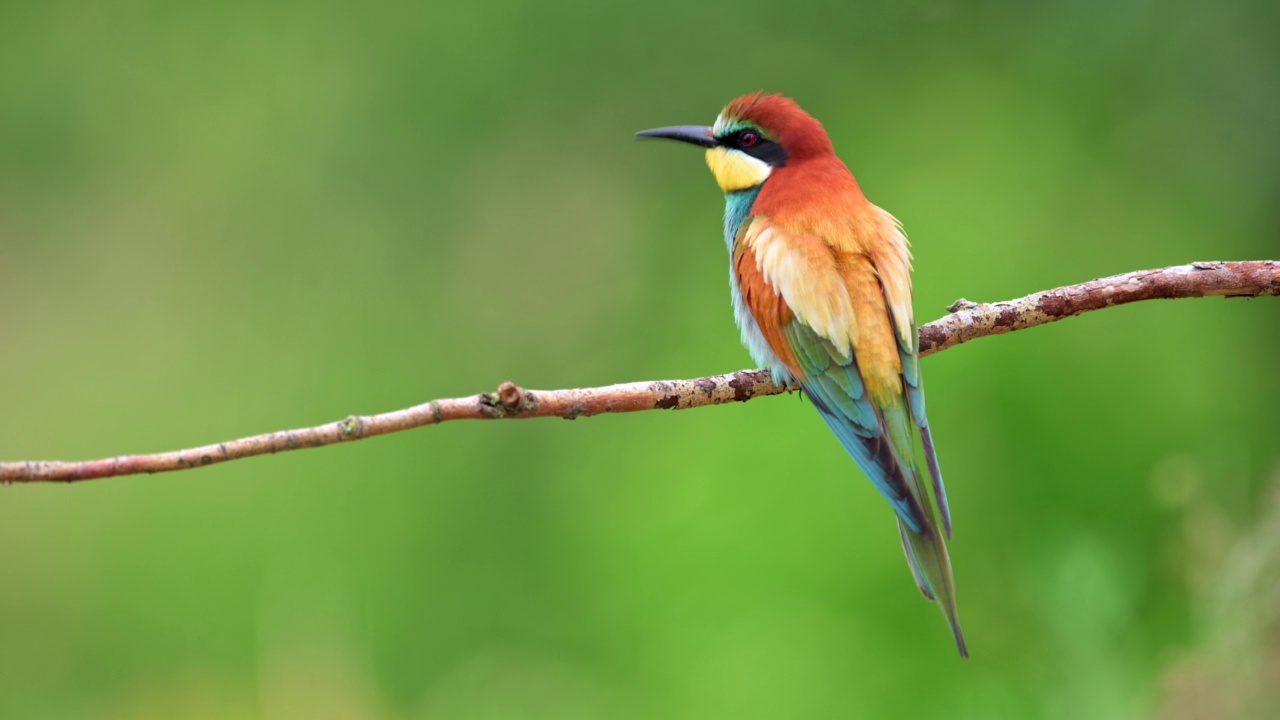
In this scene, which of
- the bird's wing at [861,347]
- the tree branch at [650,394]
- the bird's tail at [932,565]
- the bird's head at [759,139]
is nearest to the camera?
the tree branch at [650,394]

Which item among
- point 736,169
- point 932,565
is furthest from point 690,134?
point 932,565

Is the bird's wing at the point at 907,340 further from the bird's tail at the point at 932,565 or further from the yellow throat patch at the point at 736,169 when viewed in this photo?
the yellow throat patch at the point at 736,169

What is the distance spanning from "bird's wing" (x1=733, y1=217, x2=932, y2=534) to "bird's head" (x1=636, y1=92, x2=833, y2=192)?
322 mm

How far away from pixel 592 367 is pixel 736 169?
7.66 feet

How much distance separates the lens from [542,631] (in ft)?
12.6

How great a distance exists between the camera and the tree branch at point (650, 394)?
1.39 meters

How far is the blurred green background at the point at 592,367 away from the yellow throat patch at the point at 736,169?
93cm

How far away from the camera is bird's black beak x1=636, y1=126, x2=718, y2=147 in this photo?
8.22 ft

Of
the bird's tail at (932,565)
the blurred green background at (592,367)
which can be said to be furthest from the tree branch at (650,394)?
the blurred green background at (592,367)

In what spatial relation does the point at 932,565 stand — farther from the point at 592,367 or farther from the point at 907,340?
the point at 592,367

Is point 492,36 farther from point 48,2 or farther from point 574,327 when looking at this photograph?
point 48,2

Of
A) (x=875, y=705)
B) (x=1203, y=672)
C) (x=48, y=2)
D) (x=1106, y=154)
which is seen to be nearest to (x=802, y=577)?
(x=875, y=705)

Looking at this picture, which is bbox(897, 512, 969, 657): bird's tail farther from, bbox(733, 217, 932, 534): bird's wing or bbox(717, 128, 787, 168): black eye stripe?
bbox(717, 128, 787, 168): black eye stripe

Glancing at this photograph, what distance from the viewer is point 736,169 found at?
2396mm
